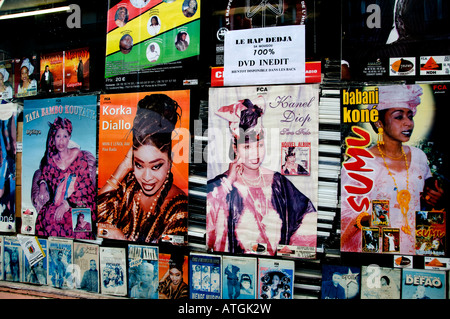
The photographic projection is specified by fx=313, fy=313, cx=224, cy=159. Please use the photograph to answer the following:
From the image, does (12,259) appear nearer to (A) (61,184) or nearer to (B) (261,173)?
(A) (61,184)

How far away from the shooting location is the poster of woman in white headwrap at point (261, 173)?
134 inches

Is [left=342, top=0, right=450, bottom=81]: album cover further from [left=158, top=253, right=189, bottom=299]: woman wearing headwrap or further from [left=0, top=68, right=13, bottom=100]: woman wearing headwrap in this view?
[left=0, top=68, right=13, bottom=100]: woman wearing headwrap

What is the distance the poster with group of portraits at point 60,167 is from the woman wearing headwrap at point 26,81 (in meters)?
0.16

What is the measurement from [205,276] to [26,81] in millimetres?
3645

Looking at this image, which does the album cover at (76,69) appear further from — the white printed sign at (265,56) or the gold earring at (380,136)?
the gold earring at (380,136)

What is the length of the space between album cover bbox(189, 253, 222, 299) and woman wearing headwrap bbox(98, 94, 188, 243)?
0.37m

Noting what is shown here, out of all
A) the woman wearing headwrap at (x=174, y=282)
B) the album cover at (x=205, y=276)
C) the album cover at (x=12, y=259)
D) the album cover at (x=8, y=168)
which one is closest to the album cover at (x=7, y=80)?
Answer: the album cover at (x=8, y=168)

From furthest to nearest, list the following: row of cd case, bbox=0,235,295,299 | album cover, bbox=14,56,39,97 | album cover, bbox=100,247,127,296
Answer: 1. album cover, bbox=14,56,39,97
2. album cover, bbox=100,247,127,296
3. row of cd case, bbox=0,235,295,299

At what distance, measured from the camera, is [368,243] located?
129 inches

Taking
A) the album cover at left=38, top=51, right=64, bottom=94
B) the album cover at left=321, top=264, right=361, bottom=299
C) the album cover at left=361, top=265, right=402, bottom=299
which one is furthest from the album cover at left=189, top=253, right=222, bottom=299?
the album cover at left=38, top=51, right=64, bottom=94

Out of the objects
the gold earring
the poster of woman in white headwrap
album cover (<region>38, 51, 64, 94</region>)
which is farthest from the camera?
album cover (<region>38, 51, 64, 94</region>)

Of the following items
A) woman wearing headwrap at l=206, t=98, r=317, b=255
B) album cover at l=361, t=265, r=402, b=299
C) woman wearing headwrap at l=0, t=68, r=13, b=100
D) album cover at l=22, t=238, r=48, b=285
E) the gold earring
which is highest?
woman wearing headwrap at l=0, t=68, r=13, b=100

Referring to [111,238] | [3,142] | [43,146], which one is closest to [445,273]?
[111,238]

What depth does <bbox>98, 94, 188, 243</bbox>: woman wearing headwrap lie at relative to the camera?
3740 millimetres
